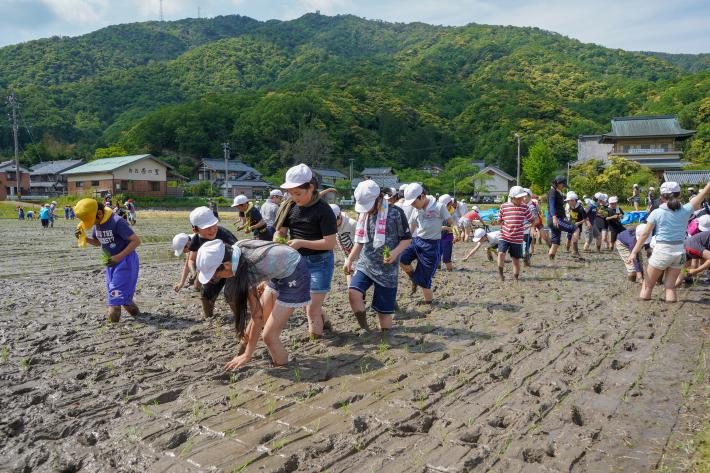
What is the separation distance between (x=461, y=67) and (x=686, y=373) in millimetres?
121502

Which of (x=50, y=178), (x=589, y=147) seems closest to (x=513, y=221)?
(x=589, y=147)

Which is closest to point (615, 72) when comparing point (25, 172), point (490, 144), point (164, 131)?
point (490, 144)

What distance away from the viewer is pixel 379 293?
5.71 m

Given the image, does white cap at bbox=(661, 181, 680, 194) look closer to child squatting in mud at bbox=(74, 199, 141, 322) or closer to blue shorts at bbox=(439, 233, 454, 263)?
blue shorts at bbox=(439, 233, 454, 263)

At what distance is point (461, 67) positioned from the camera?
4609 inches

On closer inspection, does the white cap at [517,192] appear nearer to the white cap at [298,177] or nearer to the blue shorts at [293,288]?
the white cap at [298,177]

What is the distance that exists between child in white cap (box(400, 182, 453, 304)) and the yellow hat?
3967 millimetres

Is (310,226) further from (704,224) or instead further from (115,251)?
(704,224)

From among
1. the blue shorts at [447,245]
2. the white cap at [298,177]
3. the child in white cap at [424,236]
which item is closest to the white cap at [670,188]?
the child in white cap at [424,236]

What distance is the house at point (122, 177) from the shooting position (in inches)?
2106

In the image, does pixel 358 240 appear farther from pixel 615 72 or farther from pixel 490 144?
pixel 615 72

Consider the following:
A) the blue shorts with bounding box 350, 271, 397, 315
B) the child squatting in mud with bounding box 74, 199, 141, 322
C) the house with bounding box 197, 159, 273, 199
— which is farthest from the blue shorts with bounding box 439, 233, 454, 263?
the house with bounding box 197, 159, 273, 199

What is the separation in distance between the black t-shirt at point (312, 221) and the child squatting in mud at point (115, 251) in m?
2.49

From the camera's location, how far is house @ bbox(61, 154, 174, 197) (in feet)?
176
